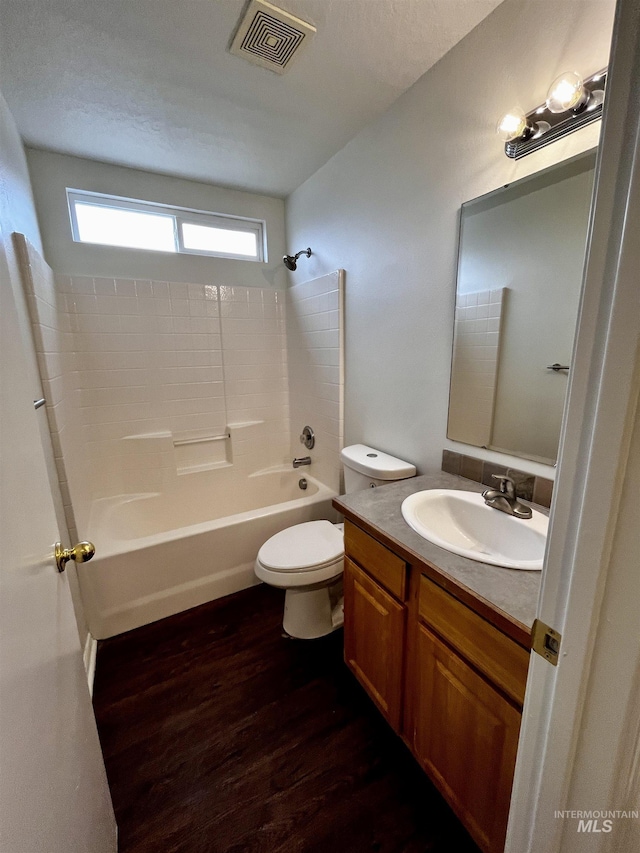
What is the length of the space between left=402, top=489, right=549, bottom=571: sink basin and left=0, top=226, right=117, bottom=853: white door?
2.93 ft

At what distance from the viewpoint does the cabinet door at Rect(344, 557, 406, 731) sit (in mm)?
1107

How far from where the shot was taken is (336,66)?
1.33 m

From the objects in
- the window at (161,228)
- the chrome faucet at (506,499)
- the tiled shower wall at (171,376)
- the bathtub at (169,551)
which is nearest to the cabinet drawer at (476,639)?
the chrome faucet at (506,499)

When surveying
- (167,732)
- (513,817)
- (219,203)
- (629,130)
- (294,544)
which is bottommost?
(167,732)

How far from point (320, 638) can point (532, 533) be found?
3.88ft

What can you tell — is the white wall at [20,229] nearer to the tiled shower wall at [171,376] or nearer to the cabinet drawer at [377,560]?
the tiled shower wall at [171,376]

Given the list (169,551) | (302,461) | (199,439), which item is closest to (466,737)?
(169,551)

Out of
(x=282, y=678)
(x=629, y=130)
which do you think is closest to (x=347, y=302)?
(x=629, y=130)

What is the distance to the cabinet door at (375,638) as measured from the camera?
43.6 inches

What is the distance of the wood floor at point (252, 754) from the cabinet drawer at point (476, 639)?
66cm

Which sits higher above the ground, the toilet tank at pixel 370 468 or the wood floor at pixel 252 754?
the toilet tank at pixel 370 468

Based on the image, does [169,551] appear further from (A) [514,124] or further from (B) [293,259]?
(A) [514,124]

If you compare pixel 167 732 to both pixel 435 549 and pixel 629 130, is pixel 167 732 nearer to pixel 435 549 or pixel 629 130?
pixel 435 549

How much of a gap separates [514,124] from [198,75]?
3.99ft
